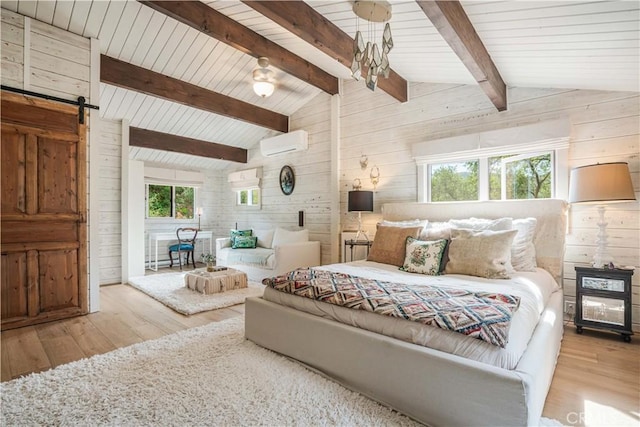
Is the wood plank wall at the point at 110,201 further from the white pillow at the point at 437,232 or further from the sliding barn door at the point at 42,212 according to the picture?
the white pillow at the point at 437,232

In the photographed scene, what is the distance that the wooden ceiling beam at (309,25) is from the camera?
2583 millimetres

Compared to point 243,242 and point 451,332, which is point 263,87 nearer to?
point 243,242

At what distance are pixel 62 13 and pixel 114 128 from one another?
7.01 ft

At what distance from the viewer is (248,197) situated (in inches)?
268

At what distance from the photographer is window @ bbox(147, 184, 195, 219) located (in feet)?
21.7

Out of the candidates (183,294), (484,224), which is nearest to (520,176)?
(484,224)

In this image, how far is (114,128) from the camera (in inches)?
191

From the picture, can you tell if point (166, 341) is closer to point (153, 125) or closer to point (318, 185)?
point (318, 185)

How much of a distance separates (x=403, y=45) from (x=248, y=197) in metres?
4.60

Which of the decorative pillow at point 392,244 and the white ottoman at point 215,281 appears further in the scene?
the white ottoman at point 215,281

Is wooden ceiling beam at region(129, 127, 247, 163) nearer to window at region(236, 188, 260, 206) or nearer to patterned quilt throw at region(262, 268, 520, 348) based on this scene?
window at region(236, 188, 260, 206)

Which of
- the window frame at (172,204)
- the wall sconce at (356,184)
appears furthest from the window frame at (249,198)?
the wall sconce at (356,184)

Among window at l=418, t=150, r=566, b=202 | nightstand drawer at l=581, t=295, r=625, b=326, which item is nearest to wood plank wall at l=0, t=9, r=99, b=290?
window at l=418, t=150, r=566, b=202

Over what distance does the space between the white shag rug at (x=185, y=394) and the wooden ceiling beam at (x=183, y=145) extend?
13.4 feet
